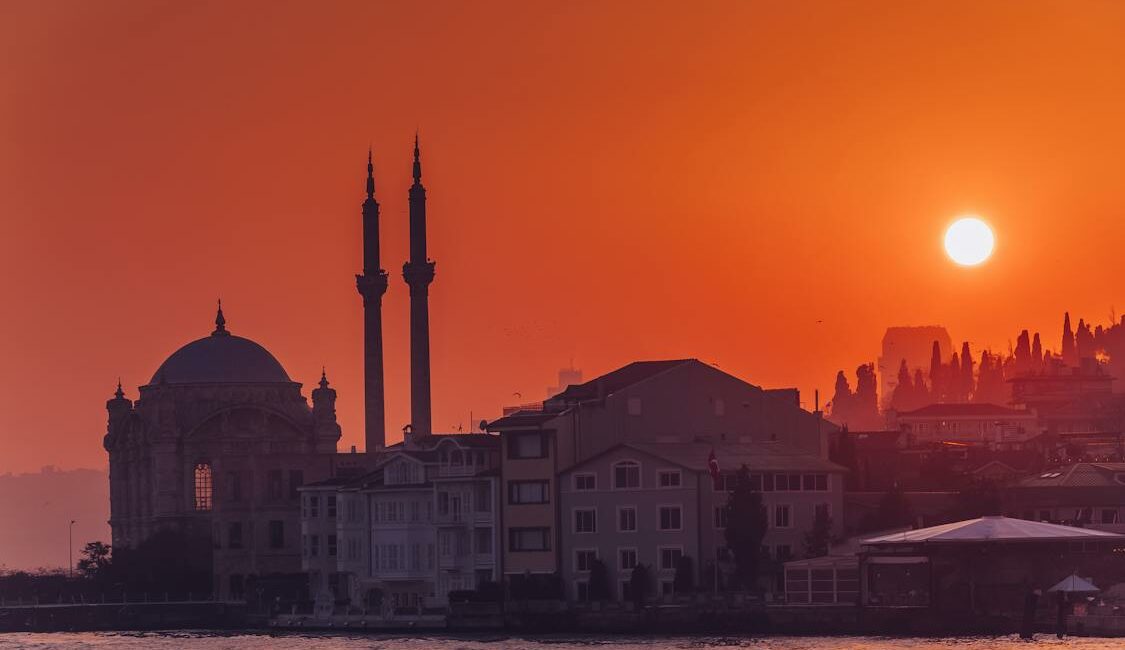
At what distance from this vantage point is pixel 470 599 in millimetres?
108688

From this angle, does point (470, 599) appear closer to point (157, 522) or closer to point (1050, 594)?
point (1050, 594)

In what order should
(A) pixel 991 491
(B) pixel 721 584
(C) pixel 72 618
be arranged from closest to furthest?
(B) pixel 721 584 → (A) pixel 991 491 → (C) pixel 72 618

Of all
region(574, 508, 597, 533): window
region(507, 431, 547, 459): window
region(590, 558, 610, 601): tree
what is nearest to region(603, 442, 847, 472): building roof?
region(574, 508, 597, 533): window

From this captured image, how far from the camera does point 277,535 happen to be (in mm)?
151625

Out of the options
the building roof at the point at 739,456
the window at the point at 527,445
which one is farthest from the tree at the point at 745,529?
the window at the point at 527,445

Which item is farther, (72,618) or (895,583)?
(72,618)

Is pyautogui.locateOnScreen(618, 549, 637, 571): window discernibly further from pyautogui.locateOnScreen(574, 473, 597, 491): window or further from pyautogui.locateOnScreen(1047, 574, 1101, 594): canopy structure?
pyautogui.locateOnScreen(1047, 574, 1101, 594): canopy structure

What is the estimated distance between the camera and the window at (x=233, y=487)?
500ft

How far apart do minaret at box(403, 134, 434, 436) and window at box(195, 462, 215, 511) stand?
14.7m

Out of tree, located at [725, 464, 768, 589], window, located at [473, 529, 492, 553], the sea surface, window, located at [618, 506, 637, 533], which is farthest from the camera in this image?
window, located at [473, 529, 492, 553]

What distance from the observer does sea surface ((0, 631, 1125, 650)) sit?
8650cm

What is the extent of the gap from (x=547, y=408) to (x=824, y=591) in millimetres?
26780

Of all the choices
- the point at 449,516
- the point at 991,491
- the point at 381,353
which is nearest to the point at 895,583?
the point at 991,491

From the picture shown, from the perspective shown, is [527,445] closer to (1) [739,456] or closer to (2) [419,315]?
(1) [739,456]
